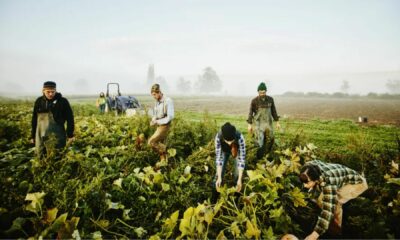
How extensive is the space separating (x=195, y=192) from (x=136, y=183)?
3.12 feet

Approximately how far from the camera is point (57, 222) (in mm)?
2637

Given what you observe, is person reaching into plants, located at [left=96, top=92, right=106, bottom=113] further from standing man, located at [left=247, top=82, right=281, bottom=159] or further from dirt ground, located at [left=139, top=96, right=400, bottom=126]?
standing man, located at [left=247, top=82, right=281, bottom=159]

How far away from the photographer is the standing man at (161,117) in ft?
15.2

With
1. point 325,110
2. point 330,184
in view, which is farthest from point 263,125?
point 325,110

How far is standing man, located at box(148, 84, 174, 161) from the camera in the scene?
462cm

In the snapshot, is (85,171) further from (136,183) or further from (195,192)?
(195,192)

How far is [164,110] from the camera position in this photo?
4668mm

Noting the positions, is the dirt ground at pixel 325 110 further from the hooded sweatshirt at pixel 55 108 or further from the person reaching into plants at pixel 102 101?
the hooded sweatshirt at pixel 55 108

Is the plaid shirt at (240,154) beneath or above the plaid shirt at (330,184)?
above

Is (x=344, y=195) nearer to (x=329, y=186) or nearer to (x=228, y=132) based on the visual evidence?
(x=329, y=186)

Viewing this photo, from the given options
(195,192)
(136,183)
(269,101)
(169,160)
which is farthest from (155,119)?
(269,101)

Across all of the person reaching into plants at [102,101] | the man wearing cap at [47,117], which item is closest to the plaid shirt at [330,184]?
the man wearing cap at [47,117]

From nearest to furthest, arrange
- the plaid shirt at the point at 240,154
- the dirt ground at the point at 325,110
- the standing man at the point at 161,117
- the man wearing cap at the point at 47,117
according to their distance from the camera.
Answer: the plaid shirt at the point at 240,154 → the man wearing cap at the point at 47,117 → the standing man at the point at 161,117 → the dirt ground at the point at 325,110

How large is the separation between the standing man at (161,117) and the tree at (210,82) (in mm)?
111162
